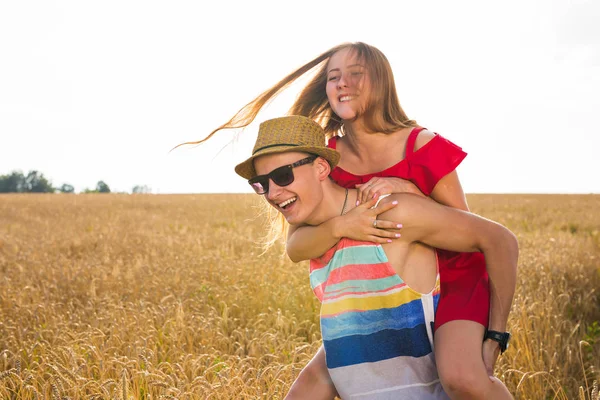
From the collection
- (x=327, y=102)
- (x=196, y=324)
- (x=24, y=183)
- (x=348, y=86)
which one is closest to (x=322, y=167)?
(x=348, y=86)

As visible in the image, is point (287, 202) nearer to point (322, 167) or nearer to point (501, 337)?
point (322, 167)

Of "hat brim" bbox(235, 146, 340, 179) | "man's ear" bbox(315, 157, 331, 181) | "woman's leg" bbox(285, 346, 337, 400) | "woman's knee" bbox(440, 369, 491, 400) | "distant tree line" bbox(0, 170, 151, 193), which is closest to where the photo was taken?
"woman's knee" bbox(440, 369, 491, 400)

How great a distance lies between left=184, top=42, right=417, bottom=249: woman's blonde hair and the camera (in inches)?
120

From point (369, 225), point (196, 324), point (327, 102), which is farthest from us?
point (196, 324)

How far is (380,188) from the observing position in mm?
2586

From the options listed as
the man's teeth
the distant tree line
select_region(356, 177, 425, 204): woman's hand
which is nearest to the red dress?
select_region(356, 177, 425, 204): woman's hand

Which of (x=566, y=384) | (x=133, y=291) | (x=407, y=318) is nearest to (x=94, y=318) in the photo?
(x=133, y=291)

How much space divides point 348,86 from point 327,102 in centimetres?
38

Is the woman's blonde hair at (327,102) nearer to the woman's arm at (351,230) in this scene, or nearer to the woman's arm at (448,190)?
the woman's arm at (448,190)

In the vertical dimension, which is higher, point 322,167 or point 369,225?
point 322,167

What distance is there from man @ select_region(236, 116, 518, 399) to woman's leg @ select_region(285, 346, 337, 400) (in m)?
0.22

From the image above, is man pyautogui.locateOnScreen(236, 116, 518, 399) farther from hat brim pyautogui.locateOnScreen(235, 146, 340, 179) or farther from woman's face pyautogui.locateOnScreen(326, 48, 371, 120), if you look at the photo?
woman's face pyautogui.locateOnScreen(326, 48, 371, 120)

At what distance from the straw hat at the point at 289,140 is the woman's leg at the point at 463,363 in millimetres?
999

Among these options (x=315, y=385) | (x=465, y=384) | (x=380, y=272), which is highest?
(x=380, y=272)
